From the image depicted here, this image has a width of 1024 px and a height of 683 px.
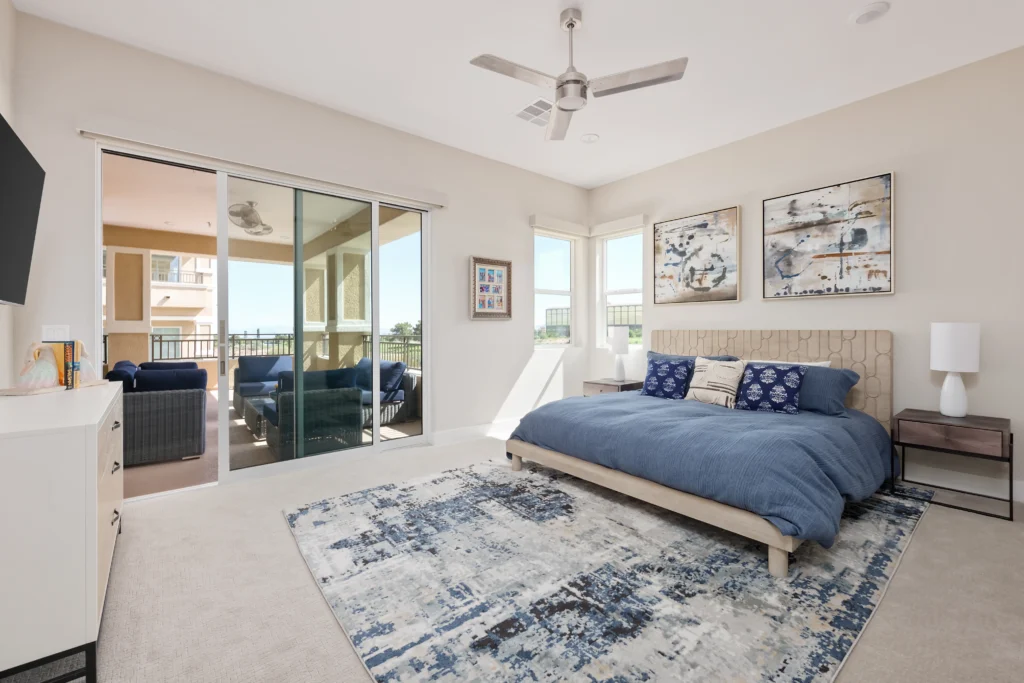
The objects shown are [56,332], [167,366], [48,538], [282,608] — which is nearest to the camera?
[48,538]

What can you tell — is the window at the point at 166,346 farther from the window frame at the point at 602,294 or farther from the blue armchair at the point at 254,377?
the window frame at the point at 602,294

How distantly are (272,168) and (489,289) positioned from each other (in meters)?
2.21

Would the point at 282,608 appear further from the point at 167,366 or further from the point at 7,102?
the point at 167,366

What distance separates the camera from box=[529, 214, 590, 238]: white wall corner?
16.7 feet

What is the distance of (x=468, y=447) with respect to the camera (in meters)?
4.27

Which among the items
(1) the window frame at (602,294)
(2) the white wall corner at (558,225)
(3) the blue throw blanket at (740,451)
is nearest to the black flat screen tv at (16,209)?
(3) the blue throw blanket at (740,451)

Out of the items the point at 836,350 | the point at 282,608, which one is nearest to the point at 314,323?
the point at 282,608

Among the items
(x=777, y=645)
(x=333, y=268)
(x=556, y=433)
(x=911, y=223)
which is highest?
(x=911, y=223)

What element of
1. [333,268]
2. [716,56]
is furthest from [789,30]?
[333,268]

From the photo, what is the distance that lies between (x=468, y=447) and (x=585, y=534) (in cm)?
201

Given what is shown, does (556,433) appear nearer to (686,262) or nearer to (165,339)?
(686,262)

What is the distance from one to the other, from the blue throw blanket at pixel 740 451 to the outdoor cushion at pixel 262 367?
195 cm

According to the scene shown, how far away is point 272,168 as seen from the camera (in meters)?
3.37

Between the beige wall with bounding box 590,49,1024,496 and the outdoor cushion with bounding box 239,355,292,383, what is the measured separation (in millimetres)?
4141
